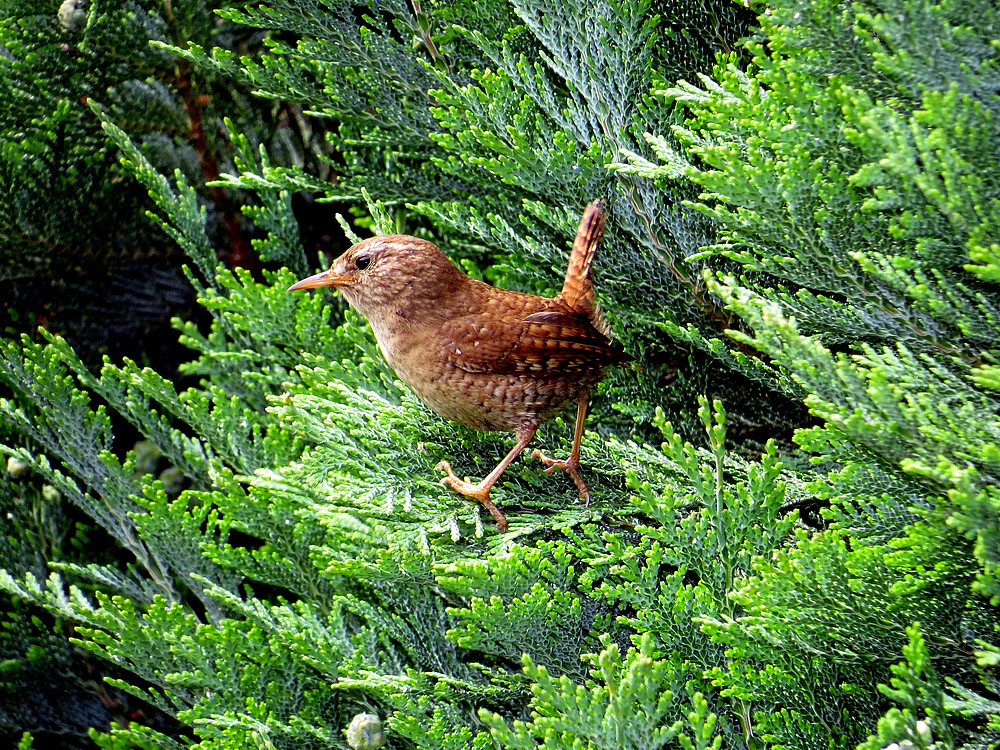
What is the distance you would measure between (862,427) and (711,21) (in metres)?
1.50

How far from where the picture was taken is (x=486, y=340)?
238cm

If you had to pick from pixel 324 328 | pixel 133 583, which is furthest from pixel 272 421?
pixel 133 583

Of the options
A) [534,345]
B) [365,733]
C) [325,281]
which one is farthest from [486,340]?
[365,733]

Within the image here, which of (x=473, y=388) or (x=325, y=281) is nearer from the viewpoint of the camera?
(x=473, y=388)

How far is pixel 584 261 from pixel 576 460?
523mm

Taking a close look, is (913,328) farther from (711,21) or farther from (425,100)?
(425,100)

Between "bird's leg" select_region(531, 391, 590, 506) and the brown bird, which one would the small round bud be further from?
"bird's leg" select_region(531, 391, 590, 506)

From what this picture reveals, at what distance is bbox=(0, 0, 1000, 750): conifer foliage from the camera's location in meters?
1.49

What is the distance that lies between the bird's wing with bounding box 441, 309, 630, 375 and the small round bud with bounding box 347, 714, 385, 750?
0.90 meters

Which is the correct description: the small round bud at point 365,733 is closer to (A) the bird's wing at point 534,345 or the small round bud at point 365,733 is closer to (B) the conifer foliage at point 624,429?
(B) the conifer foliage at point 624,429

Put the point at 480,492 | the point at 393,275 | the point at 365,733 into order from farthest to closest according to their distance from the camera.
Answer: the point at 393,275 < the point at 480,492 < the point at 365,733

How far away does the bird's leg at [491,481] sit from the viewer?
2242mm

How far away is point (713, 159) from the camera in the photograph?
1727 mm

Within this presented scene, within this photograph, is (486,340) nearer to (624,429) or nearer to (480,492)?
(480,492)
